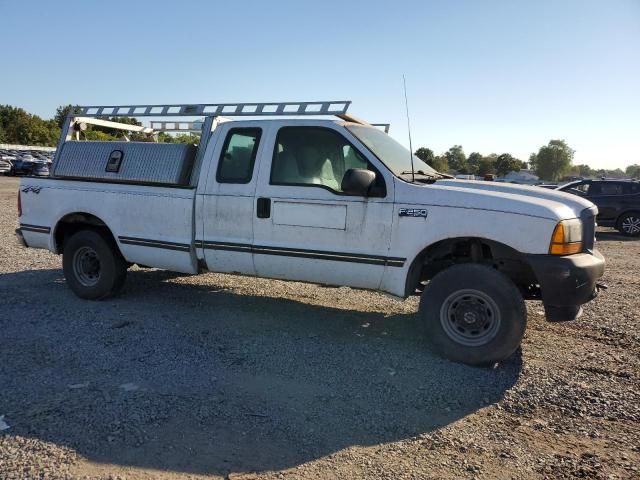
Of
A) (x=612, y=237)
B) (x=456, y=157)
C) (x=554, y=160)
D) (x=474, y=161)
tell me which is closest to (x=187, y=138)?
(x=612, y=237)

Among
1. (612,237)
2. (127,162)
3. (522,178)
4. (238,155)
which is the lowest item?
(612,237)

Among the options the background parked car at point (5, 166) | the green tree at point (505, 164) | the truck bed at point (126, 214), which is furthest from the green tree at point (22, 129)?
the truck bed at point (126, 214)

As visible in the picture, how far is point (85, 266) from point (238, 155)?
2543 mm

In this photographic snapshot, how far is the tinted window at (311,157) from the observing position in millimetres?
5055

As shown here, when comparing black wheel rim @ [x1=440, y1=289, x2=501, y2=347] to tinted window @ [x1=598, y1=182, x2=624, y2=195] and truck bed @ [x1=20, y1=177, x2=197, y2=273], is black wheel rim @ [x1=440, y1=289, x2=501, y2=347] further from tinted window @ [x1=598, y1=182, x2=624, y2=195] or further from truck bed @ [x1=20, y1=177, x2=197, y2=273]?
tinted window @ [x1=598, y1=182, x2=624, y2=195]

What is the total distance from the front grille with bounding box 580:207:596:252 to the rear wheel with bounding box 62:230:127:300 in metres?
4.99

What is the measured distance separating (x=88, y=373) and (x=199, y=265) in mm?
1845

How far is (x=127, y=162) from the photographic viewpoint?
238 inches

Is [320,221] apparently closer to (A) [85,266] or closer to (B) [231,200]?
(B) [231,200]

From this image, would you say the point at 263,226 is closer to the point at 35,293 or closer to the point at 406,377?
the point at 406,377

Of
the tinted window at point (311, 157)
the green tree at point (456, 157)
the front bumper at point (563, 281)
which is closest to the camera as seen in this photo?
the front bumper at point (563, 281)

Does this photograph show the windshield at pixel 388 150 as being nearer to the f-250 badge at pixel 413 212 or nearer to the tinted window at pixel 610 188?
the f-250 badge at pixel 413 212

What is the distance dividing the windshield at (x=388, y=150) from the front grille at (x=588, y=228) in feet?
5.06

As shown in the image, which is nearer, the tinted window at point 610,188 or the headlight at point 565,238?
the headlight at point 565,238
